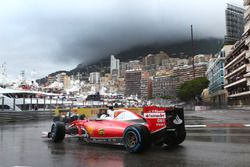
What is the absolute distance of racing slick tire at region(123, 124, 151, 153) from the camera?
8.70 m

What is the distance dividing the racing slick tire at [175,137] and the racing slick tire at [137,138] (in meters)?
0.98

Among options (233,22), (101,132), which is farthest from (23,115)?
(233,22)

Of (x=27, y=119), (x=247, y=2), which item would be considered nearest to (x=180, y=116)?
(x=27, y=119)

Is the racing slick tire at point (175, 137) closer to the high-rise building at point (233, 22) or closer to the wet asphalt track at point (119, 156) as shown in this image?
the wet asphalt track at point (119, 156)

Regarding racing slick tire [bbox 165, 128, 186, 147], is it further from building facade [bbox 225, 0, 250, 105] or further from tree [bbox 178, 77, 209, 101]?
tree [bbox 178, 77, 209, 101]

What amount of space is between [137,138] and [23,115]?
74.1 ft

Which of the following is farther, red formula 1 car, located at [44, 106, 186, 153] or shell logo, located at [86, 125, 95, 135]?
shell logo, located at [86, 125, 95, 135]

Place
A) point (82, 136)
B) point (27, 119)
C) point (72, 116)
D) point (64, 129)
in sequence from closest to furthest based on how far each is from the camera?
point (82, 136) < point (64, 129) < point (72, 116) < point (27, 119)

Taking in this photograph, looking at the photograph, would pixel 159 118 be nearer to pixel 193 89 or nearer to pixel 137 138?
pixel 137 138

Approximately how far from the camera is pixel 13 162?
25.9 ft

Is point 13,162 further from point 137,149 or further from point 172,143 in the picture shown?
point 172,143

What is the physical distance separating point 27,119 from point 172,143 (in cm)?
2207

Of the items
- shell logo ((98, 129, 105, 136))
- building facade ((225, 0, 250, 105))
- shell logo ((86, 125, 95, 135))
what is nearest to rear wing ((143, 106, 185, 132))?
shell logo ((98, 129, 105, 136))

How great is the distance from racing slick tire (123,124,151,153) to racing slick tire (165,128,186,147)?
0.98m
